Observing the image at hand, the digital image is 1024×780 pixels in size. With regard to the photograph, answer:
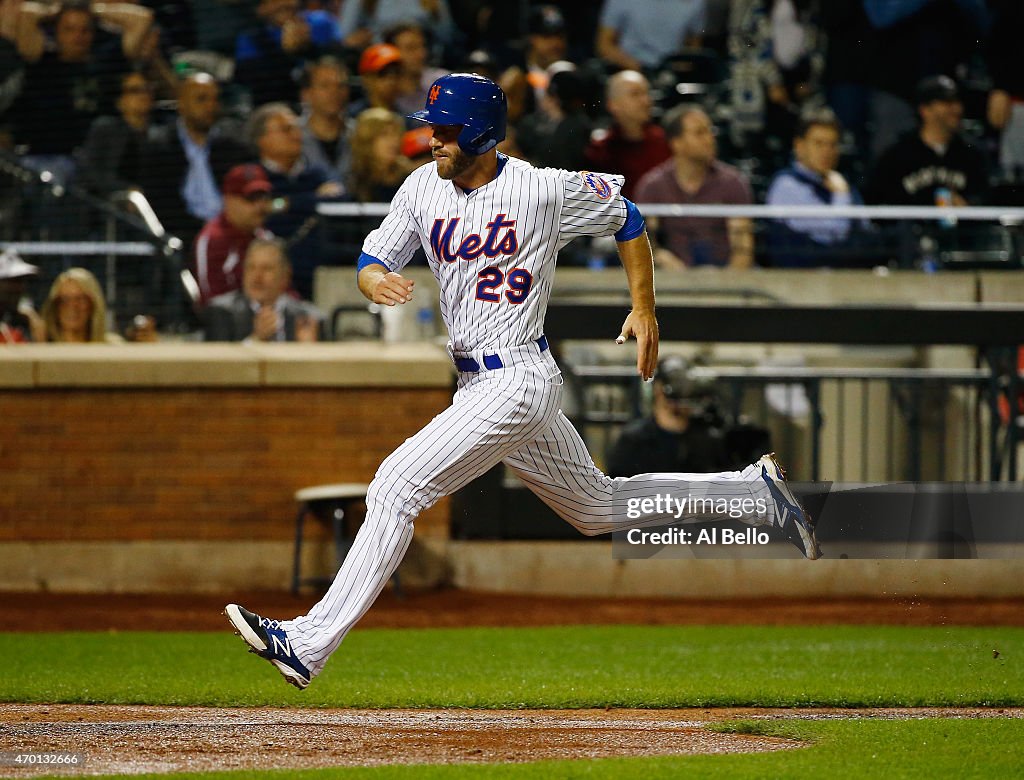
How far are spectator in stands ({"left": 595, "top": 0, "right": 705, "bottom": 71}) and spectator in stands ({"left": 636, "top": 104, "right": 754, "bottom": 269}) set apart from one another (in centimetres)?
177

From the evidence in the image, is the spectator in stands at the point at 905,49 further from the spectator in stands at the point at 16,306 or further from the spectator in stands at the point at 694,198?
the spectator in stands at the point at 16,306

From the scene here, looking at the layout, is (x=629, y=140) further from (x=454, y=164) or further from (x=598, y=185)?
(x=454, y=164)

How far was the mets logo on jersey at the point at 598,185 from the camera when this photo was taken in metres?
5.14

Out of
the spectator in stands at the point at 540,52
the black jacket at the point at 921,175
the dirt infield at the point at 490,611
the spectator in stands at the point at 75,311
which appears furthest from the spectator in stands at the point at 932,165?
the spectator in stands at the point at 75,311

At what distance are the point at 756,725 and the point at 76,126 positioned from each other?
890cm

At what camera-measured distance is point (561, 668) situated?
6953 millimetres

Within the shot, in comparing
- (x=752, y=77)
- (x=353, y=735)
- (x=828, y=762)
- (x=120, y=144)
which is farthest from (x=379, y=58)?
(x=828, y=762)

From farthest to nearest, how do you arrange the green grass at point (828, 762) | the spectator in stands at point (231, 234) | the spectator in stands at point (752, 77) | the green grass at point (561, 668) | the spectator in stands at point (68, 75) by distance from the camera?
1. the spectator in stands at point (752, 77)
2. the spectator in stands at point (68, 75)
3. the spectator in stands at point (231, 234)
4. the green grass at point (561, 668)
5. the green grass at point (828, 762)

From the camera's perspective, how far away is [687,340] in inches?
396

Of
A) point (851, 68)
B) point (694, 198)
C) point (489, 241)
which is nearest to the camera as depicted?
point (489, 241)

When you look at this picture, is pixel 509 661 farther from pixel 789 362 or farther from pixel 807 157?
pixel 807 157

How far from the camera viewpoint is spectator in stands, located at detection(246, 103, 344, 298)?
A: 1115 cm

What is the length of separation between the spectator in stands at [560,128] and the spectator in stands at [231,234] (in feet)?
6.43

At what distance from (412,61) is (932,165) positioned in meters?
4.17
